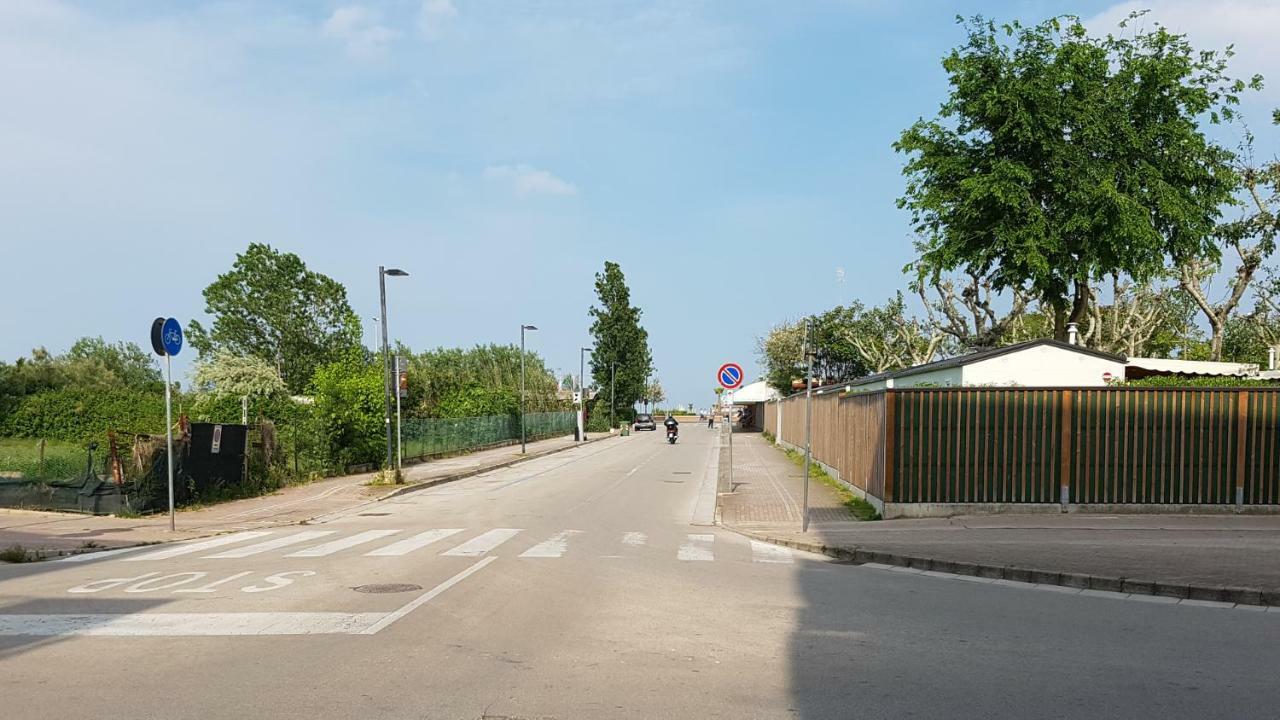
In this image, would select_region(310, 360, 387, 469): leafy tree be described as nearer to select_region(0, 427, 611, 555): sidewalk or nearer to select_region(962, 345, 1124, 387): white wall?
select_region(0, 427, 611, 555): sidewalk

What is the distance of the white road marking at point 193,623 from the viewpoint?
7.97 m

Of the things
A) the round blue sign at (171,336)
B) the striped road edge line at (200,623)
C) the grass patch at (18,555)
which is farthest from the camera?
the round blue sign at (171,336)

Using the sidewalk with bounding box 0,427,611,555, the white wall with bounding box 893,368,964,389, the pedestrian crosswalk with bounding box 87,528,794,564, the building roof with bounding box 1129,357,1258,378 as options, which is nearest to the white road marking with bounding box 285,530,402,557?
the pedestrian crosswalk with bounding box 87,528,794,564

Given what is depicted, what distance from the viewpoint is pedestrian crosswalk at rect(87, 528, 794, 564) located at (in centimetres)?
1327

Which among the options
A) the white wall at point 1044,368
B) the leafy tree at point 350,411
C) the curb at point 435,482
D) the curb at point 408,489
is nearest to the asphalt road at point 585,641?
the curb at point 408,489

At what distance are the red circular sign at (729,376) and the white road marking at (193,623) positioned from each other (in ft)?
49.5

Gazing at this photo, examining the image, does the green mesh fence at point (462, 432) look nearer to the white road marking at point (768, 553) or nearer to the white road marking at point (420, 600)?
the white road marking at point (768, 553)

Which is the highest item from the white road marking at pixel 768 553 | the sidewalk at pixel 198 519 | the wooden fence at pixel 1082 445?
the wooden fence at pixel 1082 445

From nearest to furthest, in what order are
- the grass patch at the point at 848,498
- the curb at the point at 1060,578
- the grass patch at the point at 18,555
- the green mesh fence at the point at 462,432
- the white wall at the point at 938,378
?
the curb at the point at 1060,578 < the grass patch at the point at 18,555 < the grass patch at the point at 848,498 < the white wall at the point at 938,378 < the green mesh fence at the point at 462,432

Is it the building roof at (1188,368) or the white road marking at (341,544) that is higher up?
the building roof at (1188,368)

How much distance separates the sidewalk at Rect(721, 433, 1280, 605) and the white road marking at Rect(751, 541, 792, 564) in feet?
A: 0.95

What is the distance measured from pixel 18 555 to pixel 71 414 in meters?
52.7

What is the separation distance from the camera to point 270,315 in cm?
8256

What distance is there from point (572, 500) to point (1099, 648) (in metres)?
15.9
